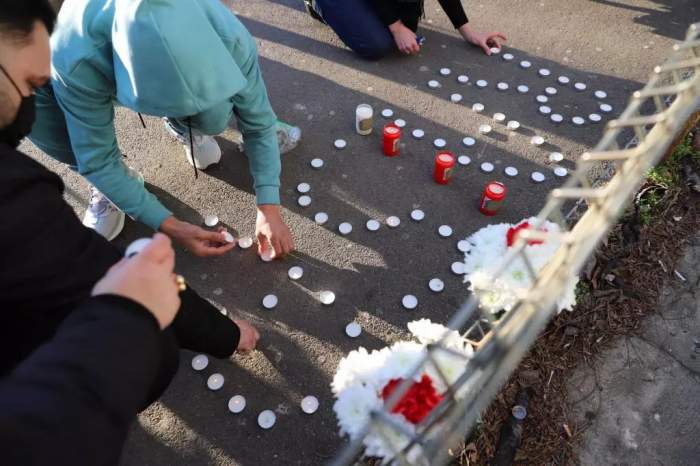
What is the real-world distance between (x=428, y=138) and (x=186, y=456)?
2133 mm

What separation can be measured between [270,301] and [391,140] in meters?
1.17

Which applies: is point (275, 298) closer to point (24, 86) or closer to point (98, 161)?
point (98, 161)

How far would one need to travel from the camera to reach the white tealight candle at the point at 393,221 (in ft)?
8.05

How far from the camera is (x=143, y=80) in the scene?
1.54 m

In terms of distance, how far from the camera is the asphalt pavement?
1.90m

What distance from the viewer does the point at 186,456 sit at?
179cm

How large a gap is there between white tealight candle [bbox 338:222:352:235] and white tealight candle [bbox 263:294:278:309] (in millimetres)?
503

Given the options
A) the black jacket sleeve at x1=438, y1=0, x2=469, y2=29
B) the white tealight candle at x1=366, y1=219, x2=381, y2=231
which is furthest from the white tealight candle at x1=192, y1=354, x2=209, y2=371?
the black jacket sleeve at x1=438, y1=0, x2=469, y2=29

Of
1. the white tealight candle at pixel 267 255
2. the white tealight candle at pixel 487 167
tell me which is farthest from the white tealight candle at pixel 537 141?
the white tealight candle at pixel 267 255

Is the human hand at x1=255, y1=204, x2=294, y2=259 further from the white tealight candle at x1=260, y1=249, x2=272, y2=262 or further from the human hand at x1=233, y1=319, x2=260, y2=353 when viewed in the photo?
the human hand at x1=233, y1=319, x2=260, y2=353

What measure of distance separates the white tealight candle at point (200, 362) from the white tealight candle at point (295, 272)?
54 centimetres

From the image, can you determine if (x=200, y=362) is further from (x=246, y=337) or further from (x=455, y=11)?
(x=455, y=11)

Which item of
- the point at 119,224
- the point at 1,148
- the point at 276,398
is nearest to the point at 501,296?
the point at 276,398

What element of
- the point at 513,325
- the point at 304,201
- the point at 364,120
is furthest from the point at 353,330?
the point at 364,120
